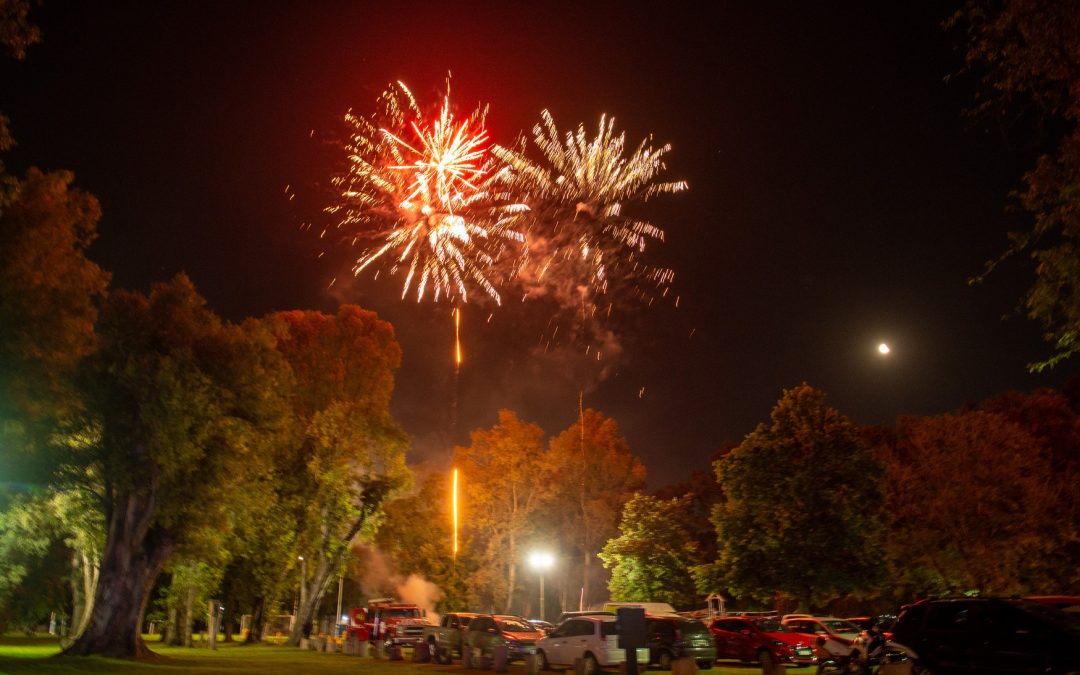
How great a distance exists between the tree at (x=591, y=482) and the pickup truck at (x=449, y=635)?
2659 centimetres

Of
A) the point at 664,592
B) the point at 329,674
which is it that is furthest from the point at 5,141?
the point at 664,592

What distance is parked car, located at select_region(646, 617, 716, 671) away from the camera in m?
22.3

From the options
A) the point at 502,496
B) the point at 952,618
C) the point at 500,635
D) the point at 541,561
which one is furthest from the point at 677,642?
the point at 502,496

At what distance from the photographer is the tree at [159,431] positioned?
24453 mm

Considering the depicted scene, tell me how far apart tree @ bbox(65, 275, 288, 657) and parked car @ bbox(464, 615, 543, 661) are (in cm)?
837

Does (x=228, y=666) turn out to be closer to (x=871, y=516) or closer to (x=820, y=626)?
(x=820, y=626)

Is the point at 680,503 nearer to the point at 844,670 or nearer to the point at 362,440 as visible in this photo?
the point at 362,440

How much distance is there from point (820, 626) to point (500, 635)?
9.68m

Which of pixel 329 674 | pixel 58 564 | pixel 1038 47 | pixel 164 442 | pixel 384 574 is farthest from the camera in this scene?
pixel 384 574

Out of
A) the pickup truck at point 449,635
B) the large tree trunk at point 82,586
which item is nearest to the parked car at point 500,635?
the pickup truck at point 449,635

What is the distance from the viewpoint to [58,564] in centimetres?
3641

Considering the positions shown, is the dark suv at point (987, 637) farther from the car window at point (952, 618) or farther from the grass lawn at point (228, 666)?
the grass lawn at point (228, 666)

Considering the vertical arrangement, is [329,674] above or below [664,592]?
below

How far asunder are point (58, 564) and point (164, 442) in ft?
55.7
